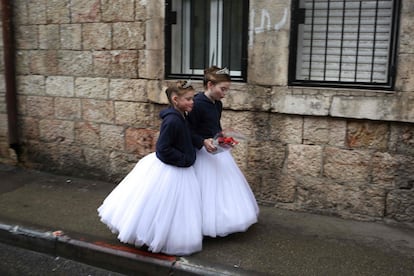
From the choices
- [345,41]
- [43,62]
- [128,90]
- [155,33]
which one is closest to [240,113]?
[345,41]

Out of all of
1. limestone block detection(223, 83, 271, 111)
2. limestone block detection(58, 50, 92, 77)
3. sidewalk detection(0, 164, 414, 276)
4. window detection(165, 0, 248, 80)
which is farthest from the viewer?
limestone block detection(58, 50, 92, 77)

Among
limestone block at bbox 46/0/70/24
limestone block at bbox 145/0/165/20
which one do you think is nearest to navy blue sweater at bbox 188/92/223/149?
limestone block at bbox 145/0/165/20

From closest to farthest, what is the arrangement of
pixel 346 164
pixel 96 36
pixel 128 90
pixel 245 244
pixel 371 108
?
1. pixel 245 244
2. pixel 371 108
3. pixel 346 164
4. pixel 128 90
5. pixel 96 36

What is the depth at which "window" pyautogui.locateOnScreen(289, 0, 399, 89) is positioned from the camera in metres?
4.59

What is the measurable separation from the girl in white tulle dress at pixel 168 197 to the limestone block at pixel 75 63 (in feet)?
8.77

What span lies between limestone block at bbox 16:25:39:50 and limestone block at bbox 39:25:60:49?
3.6 inches

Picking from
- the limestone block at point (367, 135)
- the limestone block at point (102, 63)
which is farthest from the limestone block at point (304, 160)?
the limestone block at point (102, 63)

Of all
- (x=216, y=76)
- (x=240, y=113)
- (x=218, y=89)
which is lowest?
(x=240, y=113)

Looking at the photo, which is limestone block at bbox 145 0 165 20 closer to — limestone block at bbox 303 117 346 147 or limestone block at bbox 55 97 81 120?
limestone block at bbox 55 97 81 120

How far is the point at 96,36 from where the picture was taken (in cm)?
596

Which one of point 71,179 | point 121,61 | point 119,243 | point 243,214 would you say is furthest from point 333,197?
→ point 71,179

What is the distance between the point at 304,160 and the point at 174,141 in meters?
1.70

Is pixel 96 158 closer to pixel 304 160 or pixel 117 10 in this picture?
pixel 117 10

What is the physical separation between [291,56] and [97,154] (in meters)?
2.90
